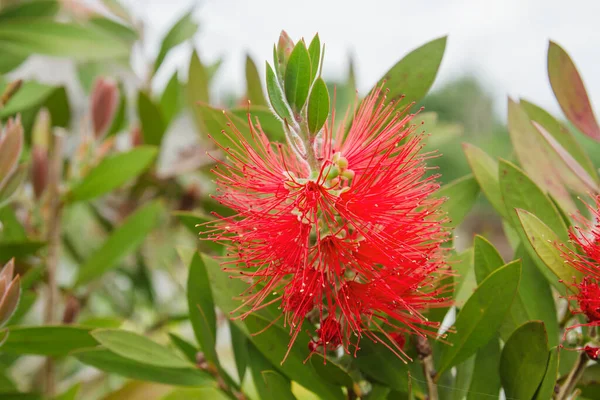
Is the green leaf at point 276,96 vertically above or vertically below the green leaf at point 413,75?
below

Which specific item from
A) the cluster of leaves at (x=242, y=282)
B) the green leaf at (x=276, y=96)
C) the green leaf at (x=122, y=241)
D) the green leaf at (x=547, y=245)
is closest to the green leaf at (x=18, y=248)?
the cluster of leaves at (x=242, y=282)

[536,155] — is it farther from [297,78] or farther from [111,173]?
[111,173]

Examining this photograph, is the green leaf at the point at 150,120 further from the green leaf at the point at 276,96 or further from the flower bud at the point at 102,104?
the green leaf at the point at 276,96

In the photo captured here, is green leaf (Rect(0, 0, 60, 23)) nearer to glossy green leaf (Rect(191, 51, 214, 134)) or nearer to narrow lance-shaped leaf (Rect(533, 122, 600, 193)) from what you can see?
glossy green leaf (Rect(191, 51, 214, 134))

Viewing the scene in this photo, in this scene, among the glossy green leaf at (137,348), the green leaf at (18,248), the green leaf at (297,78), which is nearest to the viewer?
the green leaf at (297,78)

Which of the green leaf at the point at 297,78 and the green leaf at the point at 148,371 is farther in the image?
the green leaf at the point at 148,371

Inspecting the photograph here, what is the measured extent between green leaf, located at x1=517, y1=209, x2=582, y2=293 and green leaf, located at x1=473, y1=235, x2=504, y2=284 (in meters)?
0.03

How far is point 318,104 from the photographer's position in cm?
35

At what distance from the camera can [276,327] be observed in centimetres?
42

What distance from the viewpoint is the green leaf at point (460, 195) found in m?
0.49

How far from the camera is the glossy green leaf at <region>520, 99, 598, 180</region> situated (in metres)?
0.51

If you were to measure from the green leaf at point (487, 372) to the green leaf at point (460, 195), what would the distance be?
0.11 m

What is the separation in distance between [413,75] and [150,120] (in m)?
0.41

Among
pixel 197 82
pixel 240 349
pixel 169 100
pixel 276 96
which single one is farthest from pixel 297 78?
pixel 169 100
